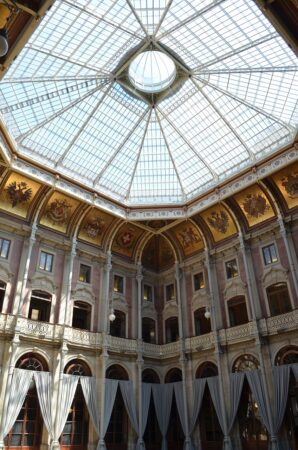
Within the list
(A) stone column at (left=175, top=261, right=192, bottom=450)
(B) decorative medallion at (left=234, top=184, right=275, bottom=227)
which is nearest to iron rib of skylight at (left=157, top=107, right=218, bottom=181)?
(B) decorative medallion at (left=234, top=184, right=275, bottom=227)

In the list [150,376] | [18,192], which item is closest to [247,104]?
[18,192]

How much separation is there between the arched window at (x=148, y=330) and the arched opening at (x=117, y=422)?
161 inches

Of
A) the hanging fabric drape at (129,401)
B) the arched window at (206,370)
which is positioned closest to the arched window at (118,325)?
the hanging fabric drape at (129,401)

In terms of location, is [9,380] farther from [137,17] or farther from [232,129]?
[137,17]

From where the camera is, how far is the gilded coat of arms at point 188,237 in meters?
29.8

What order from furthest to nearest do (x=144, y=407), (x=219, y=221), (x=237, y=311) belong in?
(x=219, y=221) < (x=237, y=311) < (x=144, y=407)

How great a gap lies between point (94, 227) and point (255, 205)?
39.3ft

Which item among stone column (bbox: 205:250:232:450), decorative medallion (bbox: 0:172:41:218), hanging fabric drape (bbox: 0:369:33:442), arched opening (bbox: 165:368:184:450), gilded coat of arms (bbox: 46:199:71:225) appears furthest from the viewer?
gilded coat of arms (bbox: 46:199:71:225)

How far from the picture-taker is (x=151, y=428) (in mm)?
25844

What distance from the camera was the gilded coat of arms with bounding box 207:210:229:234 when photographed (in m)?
27.9

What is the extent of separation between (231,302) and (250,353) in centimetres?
396

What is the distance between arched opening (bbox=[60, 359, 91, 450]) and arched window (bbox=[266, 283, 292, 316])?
12498mm

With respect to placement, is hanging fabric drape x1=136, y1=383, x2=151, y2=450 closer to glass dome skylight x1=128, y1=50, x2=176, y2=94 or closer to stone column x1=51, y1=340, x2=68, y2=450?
stone column x1=51, y1=340, x2=68, y2=450

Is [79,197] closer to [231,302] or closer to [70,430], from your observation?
[231,302]
